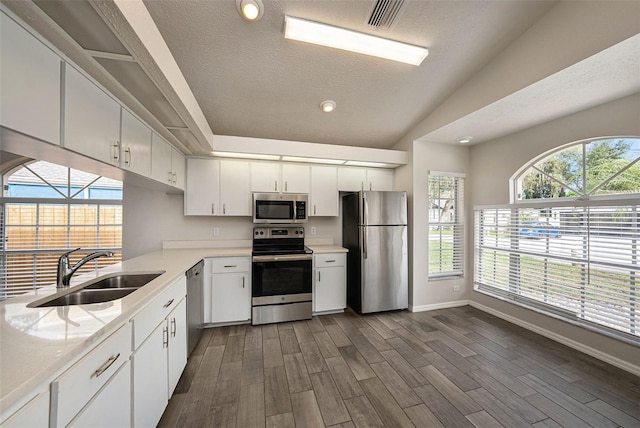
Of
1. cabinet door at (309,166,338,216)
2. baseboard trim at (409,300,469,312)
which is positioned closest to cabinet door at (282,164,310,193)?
cabinet door at (309,166,338,216)

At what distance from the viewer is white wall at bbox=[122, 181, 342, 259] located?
10.4 ft

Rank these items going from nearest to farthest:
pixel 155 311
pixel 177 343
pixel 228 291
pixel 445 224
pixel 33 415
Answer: pixel 33 415 < pixel 155 311 < pixel 177 343 < pixel 228 291 < pixel 445 224

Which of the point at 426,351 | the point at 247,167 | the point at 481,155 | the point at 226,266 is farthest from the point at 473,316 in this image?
the point at 247,167

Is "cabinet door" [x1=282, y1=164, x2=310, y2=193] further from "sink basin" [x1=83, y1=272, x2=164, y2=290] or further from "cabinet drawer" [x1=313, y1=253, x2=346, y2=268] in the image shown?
"sink basin" [x1=83, y1=272, x2=164, y2=290]

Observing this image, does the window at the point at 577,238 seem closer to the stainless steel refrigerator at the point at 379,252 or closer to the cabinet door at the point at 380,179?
the stainless steel refrigerator at the point at 379,252

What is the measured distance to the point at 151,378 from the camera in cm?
142

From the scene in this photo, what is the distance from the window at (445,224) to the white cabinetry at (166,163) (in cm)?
342

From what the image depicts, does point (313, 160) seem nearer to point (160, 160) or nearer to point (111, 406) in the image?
point (160, 160)

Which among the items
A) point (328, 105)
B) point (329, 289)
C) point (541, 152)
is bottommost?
point (329, 289)

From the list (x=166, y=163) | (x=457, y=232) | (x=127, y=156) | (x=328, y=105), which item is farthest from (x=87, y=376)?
(x=457, y=232)

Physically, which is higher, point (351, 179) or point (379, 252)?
point (351, 179)

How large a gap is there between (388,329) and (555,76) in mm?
2898

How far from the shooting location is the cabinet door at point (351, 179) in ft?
12.0

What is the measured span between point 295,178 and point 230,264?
1.48 metres
